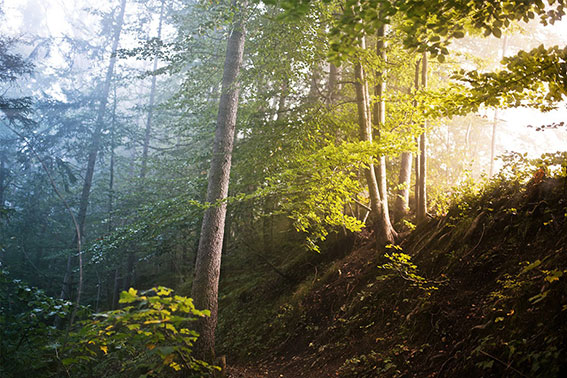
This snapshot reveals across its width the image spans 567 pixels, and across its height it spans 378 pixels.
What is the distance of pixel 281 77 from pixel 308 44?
2.92 feet

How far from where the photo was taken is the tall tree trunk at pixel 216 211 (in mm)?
7242

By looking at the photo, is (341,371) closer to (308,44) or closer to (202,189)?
(308,44)

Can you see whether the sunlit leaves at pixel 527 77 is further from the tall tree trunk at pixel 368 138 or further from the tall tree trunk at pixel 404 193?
the tall tree trunk at pixel 404 193

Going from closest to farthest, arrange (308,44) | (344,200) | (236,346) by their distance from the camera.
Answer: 1. (308,44)
2. (344,200)
3. (236,346)

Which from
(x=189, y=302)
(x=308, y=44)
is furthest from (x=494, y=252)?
(x=308, y=44)

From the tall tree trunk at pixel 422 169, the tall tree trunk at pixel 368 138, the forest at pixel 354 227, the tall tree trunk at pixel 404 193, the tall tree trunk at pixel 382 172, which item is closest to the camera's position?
the forest at pixel 354 227

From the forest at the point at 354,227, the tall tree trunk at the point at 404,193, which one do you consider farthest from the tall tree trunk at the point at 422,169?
the tall tree trunk at the point at 404,193

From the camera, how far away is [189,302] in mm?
2727

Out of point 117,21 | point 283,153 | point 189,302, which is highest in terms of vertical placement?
point 117,21

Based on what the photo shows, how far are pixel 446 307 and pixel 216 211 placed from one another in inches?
187

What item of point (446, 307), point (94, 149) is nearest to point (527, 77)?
point (446, 307)

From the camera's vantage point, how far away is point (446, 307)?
4.80 m

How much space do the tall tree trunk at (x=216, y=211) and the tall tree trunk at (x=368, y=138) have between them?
257cm

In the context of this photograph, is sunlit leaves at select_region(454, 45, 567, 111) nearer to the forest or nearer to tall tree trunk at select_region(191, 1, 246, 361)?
the forest
